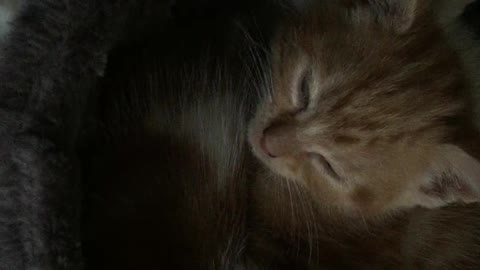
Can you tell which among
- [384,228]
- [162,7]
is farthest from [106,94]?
[384,228]

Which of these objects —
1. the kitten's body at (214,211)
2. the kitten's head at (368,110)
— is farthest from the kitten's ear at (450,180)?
the kitten's body at (214,211)

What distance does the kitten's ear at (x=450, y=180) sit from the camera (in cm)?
126

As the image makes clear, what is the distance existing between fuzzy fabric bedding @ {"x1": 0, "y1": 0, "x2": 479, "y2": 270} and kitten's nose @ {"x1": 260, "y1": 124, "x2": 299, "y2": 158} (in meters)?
0.37

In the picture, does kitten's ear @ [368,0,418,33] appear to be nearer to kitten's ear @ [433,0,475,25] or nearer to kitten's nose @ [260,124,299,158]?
kitten's ear @ [433,0,475,25]

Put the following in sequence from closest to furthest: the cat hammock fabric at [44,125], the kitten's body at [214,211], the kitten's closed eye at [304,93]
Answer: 1. the cat hammock fabric at [44,125]
2. the kitten's body at [214,211]
3. the kitten's closed eye at [304,93]

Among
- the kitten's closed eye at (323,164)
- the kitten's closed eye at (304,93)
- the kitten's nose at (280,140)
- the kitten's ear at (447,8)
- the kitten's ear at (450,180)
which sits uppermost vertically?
the kitten's ear at (447,8)

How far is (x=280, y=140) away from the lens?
126 centimetres

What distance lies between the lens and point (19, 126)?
0.99 meters

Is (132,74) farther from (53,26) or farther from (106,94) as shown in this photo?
(53,26)

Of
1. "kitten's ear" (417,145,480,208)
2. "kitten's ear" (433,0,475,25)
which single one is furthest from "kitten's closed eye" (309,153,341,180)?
"kitten's ear" (433,0,475,25)

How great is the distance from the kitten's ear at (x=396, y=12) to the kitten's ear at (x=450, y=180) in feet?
0.86

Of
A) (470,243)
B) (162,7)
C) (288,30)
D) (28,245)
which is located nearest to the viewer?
(28,245)

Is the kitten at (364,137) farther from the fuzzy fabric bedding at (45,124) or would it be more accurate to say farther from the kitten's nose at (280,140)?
the fuzzy fabric bedding at (45,124)

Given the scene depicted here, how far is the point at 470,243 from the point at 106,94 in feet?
2.94
